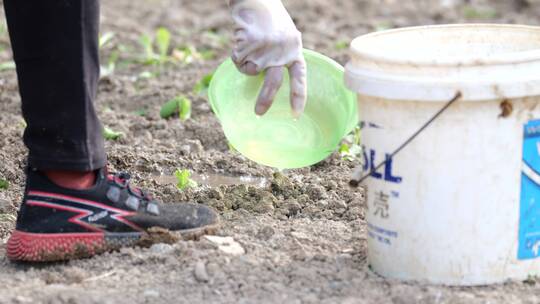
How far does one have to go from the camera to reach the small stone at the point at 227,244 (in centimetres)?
254

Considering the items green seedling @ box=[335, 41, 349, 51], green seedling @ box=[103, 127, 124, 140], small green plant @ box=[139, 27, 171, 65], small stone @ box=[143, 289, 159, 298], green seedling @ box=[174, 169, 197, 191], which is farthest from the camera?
green seedling @ box=[335, 41, 349, 51]

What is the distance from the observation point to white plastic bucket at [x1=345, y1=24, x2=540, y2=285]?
2160 mm

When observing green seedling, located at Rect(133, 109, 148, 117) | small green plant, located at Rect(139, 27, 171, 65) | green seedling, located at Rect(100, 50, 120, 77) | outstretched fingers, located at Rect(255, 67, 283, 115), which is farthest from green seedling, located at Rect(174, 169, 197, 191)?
small green plant, located at Rect(139, 27, 171, 65)

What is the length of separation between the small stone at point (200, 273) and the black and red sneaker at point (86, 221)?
216mm

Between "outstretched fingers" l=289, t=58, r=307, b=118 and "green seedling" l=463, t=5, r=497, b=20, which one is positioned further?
"green seedling" l=463, t=5, r=497, b=20

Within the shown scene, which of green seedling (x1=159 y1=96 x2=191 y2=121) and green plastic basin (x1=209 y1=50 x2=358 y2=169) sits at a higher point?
green plastic basin (x1=209 y1=50 x2=358 y2=169)

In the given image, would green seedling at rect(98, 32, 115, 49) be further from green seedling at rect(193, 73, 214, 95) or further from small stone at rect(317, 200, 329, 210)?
small stone at rect(317, 200, 329, 210)

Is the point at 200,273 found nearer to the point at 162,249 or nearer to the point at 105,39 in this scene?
the point at 162,249

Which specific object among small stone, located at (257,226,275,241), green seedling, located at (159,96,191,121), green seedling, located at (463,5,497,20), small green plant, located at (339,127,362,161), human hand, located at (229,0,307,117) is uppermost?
human hand, located at (229,0,307,117)

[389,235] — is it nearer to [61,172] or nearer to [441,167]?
[441,167]

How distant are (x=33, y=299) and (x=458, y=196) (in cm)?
93

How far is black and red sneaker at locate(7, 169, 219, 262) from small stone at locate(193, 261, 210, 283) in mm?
216

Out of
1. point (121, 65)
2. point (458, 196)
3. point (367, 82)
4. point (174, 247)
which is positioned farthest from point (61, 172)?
point (121, 65)

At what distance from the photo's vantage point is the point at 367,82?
2.24m
